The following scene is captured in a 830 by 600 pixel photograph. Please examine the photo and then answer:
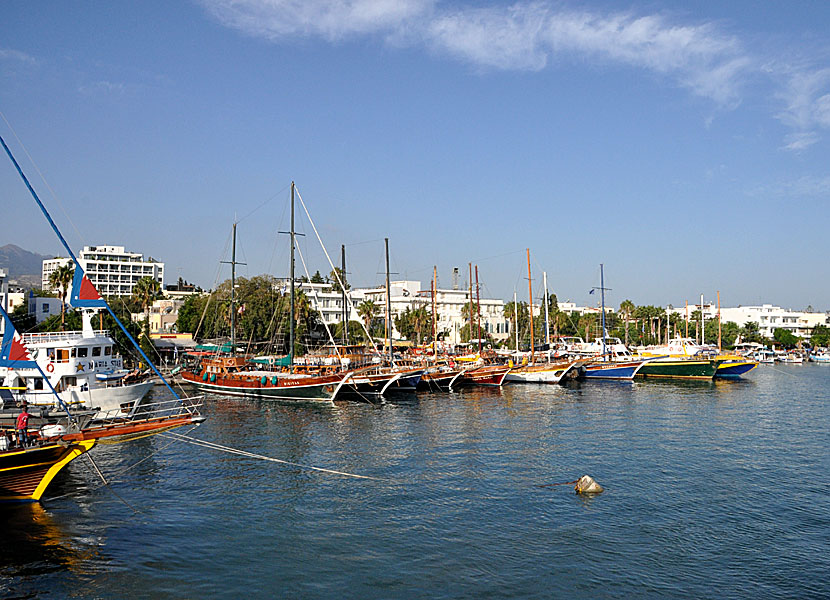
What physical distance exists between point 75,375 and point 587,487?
30775 millimetres

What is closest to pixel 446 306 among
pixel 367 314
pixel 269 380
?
pixel 367 314

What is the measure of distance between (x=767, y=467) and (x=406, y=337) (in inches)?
3728

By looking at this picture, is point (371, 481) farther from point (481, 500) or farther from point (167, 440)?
point (167, 440)

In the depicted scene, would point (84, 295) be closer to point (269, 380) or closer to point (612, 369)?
Answer: point (269, 380)

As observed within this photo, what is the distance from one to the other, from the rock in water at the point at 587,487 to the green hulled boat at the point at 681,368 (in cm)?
6050

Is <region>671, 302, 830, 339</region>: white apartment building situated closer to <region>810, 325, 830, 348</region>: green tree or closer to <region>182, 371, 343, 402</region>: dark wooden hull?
<region>810, 325, 830, 348</region>: green tree

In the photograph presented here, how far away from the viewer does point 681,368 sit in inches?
3250

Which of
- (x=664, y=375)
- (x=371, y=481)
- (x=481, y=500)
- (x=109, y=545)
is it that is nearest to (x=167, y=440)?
(x=371, y=481)

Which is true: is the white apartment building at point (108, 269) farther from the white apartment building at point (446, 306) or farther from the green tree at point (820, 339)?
the green tree at point (820, 339)

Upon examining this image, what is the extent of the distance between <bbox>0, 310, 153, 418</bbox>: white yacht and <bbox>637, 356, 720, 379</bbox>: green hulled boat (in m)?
62.4

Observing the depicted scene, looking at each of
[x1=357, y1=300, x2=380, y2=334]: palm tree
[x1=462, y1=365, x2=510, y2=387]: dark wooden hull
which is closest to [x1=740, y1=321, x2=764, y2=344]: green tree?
[x1=357, y1=300, x2=380, y2=334]: palm tree

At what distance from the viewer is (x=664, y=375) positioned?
276ft

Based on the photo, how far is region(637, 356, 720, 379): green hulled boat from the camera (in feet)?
266

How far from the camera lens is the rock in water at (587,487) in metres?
26.2
